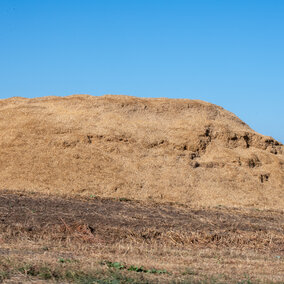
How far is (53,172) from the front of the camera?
20.3m

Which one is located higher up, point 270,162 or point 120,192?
point 270,162

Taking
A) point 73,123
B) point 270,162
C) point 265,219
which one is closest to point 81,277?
point 265,219

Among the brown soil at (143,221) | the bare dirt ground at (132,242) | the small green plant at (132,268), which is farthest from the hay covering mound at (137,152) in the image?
the small green plant at (132,268)

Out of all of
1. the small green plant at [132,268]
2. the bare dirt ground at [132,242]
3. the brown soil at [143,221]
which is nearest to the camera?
the bare dirt ground at [132,242]

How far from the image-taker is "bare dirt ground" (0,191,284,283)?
763cm

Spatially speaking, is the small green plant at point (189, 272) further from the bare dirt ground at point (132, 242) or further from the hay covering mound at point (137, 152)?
the hay covering mound at point (137, 152)

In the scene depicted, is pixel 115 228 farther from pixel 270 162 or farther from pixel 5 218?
pixel 270 162

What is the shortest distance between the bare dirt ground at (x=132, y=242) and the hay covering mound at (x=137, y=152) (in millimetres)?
2002

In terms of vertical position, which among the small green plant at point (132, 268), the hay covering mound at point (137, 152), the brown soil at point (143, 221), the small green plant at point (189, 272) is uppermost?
the hay covering mound at point (137, 152)

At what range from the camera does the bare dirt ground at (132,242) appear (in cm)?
763

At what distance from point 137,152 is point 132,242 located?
35.0ft

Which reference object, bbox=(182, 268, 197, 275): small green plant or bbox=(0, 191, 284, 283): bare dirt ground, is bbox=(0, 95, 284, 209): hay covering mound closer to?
bbox=(0, 191, 284, 283): bare dirt ground

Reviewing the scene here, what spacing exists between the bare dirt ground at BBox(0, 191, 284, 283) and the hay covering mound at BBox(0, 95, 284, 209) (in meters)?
2.00

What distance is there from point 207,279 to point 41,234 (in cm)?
550
